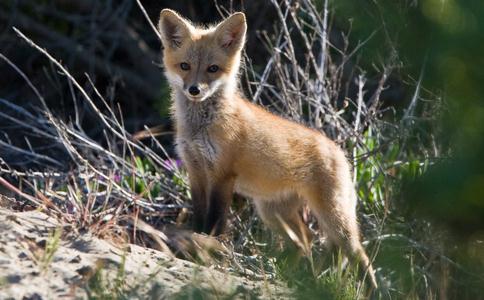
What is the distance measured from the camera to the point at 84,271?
394 cm

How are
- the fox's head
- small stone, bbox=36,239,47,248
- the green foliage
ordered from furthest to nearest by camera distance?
the fox's head
small stone, bbox=36,239,47,248
the green foliage

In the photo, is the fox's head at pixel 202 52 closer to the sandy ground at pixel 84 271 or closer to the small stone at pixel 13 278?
the sandy ground at pixel 84 271

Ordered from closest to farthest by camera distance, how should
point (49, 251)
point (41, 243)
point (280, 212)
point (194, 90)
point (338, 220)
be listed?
point (49, 251), point (41, 243), point (194, 90), point (338, 220), point (280, 212)

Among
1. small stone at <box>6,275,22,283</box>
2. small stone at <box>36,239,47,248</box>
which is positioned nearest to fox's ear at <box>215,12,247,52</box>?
small stone at <box>36,239,47,248</box>

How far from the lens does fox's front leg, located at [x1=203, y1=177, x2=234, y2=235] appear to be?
234 inches

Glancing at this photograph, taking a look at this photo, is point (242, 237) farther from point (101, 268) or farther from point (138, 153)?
point (138, 153)

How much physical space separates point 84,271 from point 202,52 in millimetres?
2918

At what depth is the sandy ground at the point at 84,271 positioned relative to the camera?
147 inches

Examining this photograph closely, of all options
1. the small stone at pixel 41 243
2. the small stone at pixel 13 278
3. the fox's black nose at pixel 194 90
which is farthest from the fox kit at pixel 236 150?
the small stone at pixel 13 278

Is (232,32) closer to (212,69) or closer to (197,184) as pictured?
(212,69)

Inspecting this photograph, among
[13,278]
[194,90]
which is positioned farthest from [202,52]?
[13,278]

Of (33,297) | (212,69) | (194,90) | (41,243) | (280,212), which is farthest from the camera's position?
(280,212)

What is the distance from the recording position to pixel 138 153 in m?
9.92

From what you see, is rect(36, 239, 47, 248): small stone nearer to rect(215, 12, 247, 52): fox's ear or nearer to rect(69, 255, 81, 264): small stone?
rect(69, 255, 81, 264): small stone
